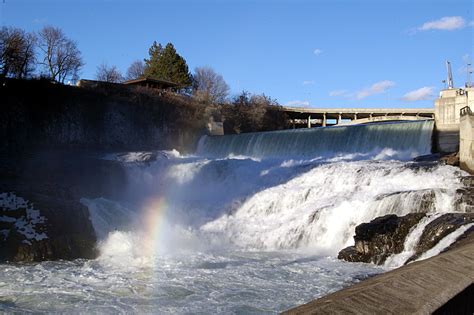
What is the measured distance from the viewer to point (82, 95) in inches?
1241

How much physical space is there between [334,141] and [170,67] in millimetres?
37318

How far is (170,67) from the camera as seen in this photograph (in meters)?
61.3

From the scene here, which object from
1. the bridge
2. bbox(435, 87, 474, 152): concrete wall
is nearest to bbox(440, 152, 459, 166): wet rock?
bbox(435, 87, 474, 152): concrete wall

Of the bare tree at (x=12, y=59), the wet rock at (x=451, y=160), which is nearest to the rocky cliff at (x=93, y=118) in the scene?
the bare tree at (x=12, y=59)

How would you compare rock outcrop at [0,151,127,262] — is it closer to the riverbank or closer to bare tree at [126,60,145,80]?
the riverbank

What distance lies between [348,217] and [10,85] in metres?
20.4

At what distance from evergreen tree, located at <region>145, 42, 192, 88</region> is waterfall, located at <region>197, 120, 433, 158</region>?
28803 millimetres

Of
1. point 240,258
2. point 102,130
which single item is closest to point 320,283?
point 240,258

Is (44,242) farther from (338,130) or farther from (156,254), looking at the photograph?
(338,130)

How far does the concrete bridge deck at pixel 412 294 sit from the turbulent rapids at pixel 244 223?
202 inches

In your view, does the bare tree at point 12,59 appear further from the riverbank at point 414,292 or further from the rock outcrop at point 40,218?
the riverbank at point 414,292

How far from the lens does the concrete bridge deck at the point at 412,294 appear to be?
115 inches

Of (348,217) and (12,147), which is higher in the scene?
(12,147)

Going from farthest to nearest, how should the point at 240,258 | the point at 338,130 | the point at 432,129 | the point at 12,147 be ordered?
1. the point at 338,130
2. the point at 12,147
3. the point at 432,129
4. the point at 240,258
